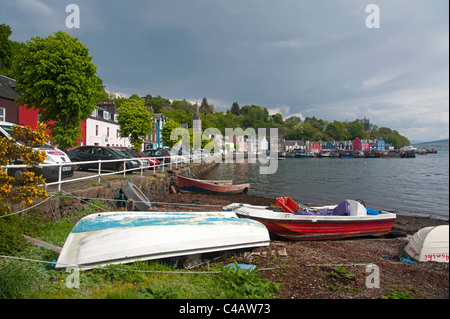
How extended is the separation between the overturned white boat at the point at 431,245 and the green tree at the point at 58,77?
1765 centimetres

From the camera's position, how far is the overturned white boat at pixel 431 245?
598cm

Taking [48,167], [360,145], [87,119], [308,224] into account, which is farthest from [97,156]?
[360,145]

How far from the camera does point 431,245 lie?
6.21 metres

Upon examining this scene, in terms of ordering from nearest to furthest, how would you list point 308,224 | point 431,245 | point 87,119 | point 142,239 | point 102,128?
point 142,239, point 431,245, point 308,224, point 87,119, point 102,128

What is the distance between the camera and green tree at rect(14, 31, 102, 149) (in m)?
15.8

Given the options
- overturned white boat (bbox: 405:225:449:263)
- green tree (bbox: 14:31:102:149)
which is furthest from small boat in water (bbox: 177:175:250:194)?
overturned white boat (bbox: 405:225:449:263)

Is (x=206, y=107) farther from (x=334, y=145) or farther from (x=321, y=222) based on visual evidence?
(x=321, y=222)

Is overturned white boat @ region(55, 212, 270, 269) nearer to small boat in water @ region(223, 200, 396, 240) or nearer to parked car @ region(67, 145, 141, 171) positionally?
small boat in water @ region(223, 200, 396, 240)

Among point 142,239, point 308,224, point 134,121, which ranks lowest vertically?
point 308,224

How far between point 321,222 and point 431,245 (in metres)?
2.84

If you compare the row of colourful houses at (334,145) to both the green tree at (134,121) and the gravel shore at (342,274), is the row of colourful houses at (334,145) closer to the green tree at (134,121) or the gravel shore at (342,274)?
the green tree at (134,121)

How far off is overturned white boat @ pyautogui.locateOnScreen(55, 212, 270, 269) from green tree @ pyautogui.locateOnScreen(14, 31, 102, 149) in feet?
46.3
